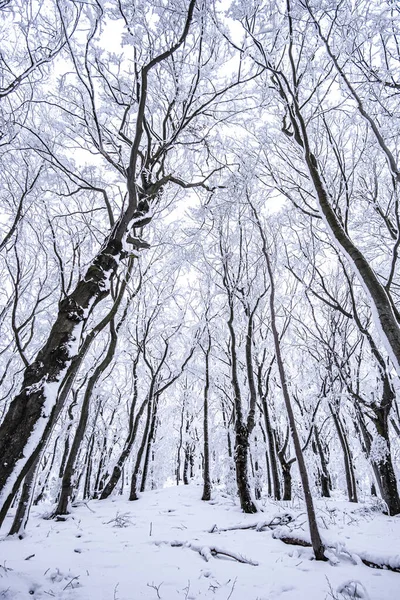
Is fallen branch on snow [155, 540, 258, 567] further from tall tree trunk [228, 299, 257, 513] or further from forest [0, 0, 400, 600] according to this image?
tall tree trunk [228, 299, 257, 513]

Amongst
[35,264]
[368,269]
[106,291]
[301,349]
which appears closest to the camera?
[368,269]

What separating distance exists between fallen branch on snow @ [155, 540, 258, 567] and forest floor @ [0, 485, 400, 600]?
1cm

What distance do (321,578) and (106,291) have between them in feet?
10.6

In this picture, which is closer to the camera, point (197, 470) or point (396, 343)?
point (396, 343)

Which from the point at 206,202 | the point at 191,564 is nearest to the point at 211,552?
the point at 191,564

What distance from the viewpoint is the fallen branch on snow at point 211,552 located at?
2903 mm

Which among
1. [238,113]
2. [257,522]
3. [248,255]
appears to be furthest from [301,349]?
[238,113]

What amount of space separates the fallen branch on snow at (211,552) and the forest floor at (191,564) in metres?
0.01

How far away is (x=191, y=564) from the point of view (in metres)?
2.81

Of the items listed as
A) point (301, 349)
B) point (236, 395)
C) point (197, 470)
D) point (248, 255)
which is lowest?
point (197, 470)

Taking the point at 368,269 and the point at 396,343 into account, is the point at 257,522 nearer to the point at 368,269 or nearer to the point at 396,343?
the point at 396,343

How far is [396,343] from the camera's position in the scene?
2.07m

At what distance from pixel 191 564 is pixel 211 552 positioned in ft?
1.45

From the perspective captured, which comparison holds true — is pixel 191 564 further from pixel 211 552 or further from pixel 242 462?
pixel 242 462
